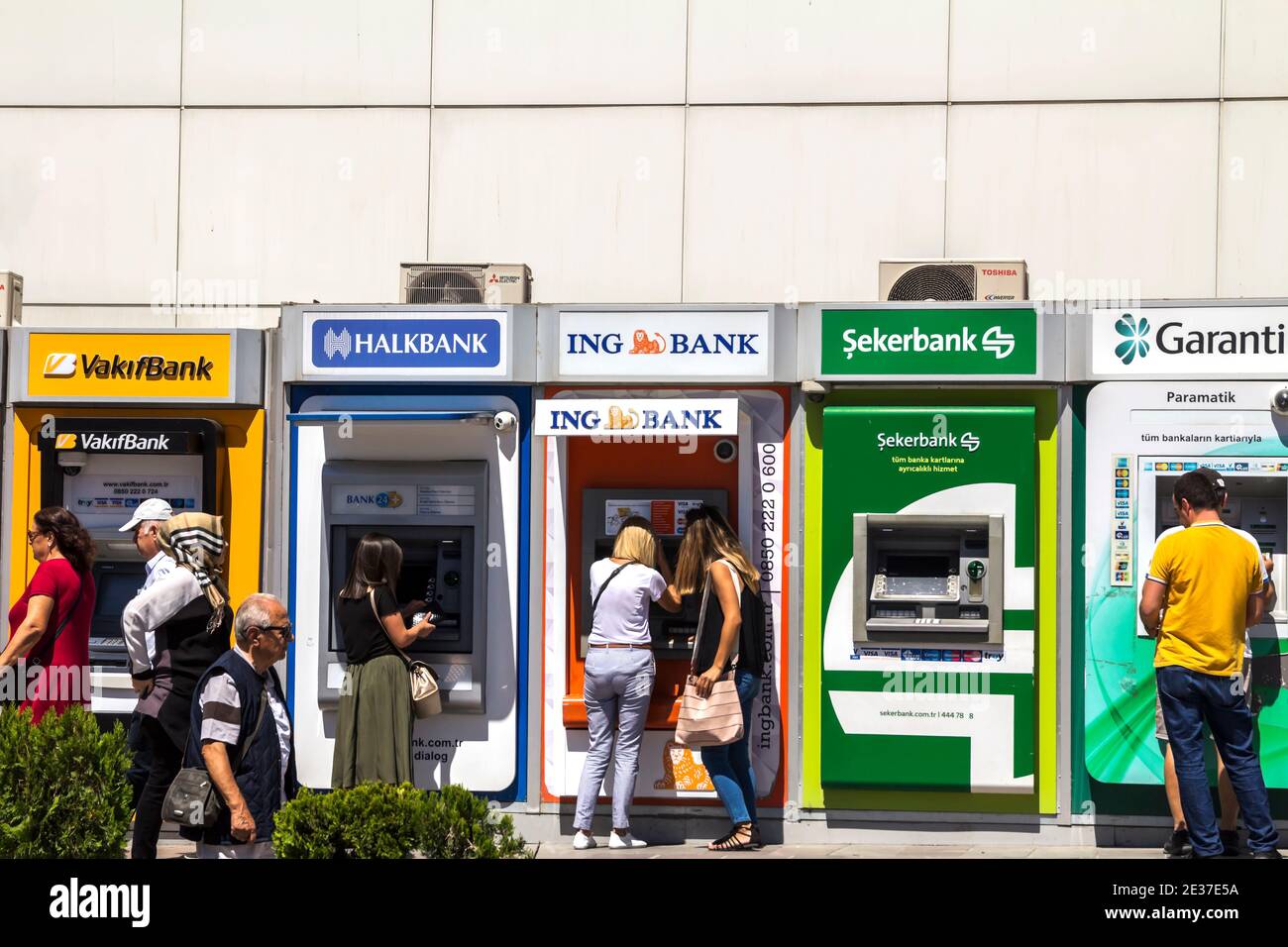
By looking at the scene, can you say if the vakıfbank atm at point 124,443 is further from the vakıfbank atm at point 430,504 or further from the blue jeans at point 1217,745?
the blue jeans at point 1217,745

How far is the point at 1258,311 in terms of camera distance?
6.51 meters

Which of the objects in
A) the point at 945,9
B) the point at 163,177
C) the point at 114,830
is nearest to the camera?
the point at 114,830

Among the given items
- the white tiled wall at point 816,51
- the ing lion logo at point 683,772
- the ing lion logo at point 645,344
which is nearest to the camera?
the ing lion logo at point 683,772

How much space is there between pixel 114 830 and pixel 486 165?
5351 millimetres

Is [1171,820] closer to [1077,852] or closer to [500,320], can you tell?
[1077,852]

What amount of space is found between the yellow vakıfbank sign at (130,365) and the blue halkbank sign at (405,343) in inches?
20.3

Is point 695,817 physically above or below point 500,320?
below

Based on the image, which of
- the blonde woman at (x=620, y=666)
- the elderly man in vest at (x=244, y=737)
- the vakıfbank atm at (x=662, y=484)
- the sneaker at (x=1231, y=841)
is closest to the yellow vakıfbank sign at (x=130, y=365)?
the vakıfbank atm at (x=662, y=484)

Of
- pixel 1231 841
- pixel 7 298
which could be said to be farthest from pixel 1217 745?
pixel 7 298

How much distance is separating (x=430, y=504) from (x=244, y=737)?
2.70 metres

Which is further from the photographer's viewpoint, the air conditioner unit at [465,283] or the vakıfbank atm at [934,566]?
the air conditioner unit at [465,283]

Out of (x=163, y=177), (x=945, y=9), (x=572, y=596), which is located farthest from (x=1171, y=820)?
(x=163, y=177)

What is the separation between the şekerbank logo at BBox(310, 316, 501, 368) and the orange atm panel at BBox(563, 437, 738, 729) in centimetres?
64

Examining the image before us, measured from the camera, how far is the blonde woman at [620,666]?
21.2 ft
